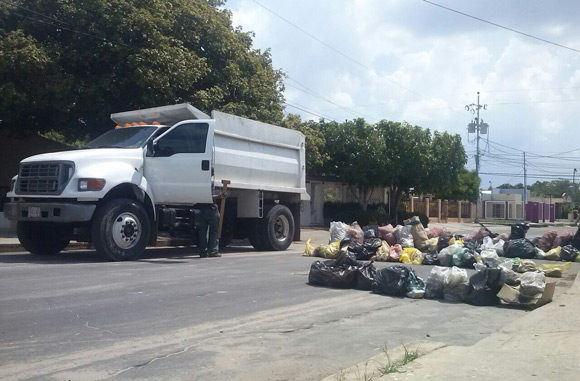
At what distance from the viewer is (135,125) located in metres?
13.7

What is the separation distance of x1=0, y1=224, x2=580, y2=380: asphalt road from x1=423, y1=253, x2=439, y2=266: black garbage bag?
2.99 metres

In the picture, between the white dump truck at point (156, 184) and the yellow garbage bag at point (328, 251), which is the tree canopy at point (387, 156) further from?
the yellow garbage bag at point (328, 251)

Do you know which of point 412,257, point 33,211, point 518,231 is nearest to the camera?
point 33,211

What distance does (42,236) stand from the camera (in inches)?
506

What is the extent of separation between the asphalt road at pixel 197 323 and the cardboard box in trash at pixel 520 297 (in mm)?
160

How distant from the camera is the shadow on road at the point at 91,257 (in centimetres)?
1210

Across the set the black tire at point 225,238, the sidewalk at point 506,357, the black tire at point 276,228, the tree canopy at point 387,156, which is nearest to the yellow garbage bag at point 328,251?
the black tire at point 276,228

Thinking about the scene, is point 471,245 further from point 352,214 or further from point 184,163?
point 352,214

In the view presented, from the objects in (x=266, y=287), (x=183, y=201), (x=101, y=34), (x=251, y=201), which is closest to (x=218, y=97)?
(x=101, y=34)

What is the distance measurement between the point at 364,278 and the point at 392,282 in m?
0.54

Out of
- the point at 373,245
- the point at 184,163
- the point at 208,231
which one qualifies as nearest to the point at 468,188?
the point at 373,245

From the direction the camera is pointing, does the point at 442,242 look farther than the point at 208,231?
Yes

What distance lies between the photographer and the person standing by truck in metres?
13.4

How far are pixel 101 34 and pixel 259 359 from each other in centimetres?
1432
